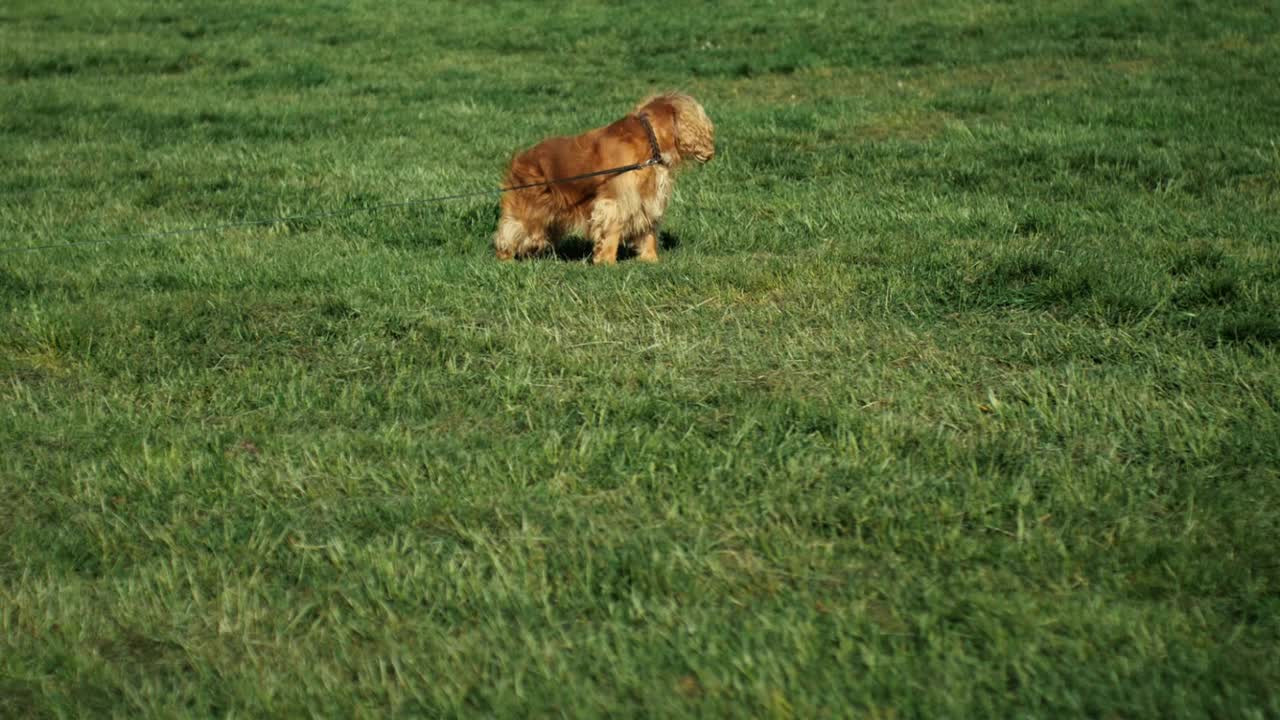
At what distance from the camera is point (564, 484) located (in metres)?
4.21

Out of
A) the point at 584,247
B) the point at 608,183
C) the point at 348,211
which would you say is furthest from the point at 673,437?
the point at 348,211

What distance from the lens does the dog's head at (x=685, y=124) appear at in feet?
23.2

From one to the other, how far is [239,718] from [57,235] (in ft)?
18.4

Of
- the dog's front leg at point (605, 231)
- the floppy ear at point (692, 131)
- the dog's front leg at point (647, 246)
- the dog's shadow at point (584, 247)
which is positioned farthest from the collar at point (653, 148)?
the dog's shadow at point (584, 247)

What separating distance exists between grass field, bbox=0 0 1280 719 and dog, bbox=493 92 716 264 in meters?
0.42

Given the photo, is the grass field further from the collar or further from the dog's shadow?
the collar

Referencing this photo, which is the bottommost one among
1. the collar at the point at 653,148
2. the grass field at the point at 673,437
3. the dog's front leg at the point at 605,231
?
the grass field at the point at 673,437

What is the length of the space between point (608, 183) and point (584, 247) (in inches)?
40.3

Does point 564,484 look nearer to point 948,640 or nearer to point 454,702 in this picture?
point 454,702

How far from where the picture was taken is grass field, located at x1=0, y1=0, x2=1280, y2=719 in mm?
3203

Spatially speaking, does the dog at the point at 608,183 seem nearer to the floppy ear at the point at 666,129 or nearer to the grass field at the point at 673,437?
the floppy ear at the point at 666,129

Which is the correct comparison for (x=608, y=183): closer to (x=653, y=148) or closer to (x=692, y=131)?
(x=653, y=148)

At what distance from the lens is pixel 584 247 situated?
26.2 ft

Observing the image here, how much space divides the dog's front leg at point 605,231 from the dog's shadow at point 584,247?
0.85ft
